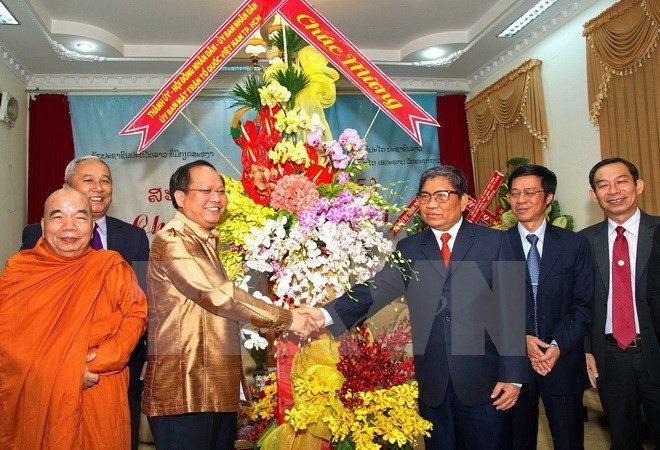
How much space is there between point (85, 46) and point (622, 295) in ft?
16.0

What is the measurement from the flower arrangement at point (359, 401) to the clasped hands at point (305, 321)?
5.0 inches

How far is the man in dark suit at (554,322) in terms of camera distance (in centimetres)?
223

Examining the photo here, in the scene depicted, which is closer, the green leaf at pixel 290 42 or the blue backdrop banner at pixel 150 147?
the green leaf at pixel 290 42

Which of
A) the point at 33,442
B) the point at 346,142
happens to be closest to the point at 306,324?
the point at 346,142

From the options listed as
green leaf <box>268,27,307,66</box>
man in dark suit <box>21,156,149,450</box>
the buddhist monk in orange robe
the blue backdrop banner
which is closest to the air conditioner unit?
the blue backdrop banner

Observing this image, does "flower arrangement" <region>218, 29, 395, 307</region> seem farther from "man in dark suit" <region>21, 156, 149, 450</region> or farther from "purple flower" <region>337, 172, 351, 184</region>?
"man in dark suit" <region>21, 156, 149, 450</region>

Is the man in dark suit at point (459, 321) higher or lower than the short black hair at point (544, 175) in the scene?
lower

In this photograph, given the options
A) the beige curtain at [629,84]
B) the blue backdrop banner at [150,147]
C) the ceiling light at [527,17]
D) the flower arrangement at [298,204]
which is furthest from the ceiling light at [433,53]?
the flower arrangement at [298,204]

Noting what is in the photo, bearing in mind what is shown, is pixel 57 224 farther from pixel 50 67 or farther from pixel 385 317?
pixel 50 67

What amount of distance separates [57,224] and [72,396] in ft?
1.93

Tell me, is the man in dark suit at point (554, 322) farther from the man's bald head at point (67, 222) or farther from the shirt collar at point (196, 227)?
the man's bald head at point (67, 222)

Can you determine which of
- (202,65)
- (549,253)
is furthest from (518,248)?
(202,65)

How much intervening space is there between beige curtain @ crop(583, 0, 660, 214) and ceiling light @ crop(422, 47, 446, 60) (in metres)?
1.54

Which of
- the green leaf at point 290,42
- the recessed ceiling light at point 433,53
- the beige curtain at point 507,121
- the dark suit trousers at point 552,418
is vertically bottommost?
the dark suit trousers at point 552,418
